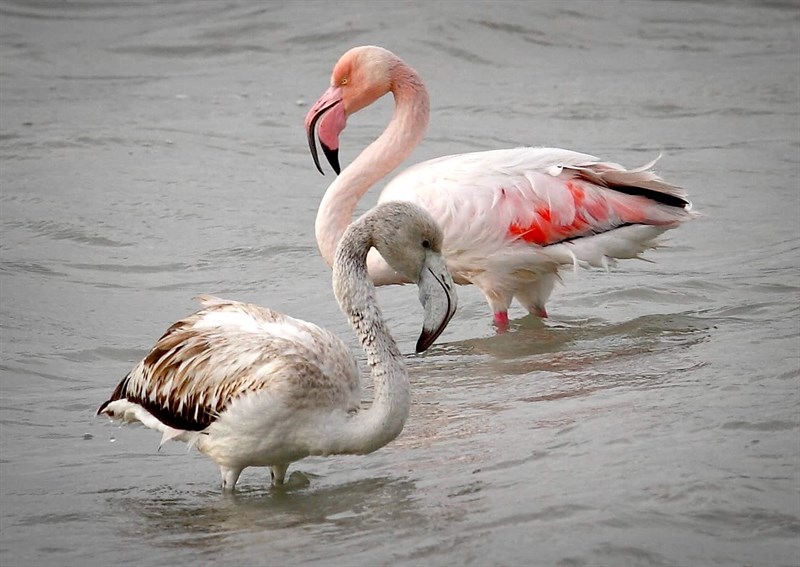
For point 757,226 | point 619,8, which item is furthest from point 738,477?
point 619,8

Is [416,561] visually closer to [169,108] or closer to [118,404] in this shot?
[118,404]

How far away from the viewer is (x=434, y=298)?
18.8 feet

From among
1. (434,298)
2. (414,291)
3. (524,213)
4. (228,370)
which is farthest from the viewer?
(414,291)

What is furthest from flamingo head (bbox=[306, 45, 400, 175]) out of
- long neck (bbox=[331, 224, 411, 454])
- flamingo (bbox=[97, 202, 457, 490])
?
long neck (bbox=[331, 224, 411, 454])

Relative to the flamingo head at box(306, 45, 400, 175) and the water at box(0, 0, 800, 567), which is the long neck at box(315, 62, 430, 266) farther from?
the water at box(0, 0, 800, 567)

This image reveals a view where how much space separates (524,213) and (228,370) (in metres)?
2.91

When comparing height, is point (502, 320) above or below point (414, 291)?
above

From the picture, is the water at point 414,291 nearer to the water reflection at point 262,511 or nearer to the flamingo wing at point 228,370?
the water reflection at point 262,511

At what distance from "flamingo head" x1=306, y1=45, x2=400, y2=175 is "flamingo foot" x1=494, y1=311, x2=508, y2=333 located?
4.67ft

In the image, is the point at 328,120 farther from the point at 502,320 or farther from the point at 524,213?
the point at 502,320

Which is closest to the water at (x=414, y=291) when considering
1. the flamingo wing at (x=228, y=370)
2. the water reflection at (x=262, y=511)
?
the water reflection at (x=262, y=511)

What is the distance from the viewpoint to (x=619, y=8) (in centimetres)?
1797

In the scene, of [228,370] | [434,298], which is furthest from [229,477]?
[434,298]

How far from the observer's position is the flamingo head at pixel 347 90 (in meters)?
8.92
